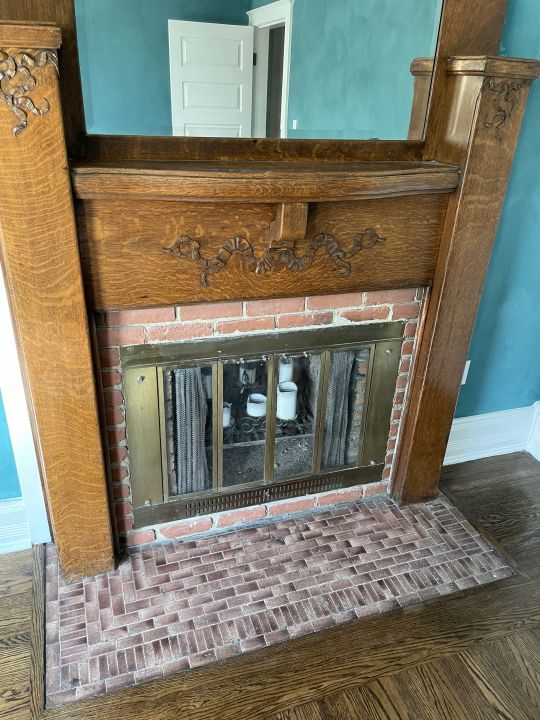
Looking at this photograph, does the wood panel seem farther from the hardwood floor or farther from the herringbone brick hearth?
the hardwood floor

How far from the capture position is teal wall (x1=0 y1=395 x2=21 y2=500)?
→ 1751 mm

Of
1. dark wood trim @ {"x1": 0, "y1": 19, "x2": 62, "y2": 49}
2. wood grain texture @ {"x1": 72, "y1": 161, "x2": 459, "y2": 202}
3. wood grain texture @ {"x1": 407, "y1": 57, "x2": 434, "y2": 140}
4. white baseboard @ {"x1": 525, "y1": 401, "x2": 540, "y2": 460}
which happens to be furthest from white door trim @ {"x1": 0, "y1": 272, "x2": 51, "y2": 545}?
white baseboard @ {"x1": 525, "y1": 401, "x2": 540, "y2": 460}

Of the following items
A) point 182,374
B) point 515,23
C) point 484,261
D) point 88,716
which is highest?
point 515,23

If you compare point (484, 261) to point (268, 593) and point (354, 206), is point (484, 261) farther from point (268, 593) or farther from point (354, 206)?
point (268, 593)

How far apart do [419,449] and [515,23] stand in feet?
4.58

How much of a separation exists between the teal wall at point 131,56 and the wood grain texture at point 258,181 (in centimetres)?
12

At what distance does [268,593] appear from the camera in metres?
1.76

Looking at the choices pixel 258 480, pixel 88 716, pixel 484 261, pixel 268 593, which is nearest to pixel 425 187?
pixel 484 261

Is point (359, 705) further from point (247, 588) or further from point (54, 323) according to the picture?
point (54, 323)

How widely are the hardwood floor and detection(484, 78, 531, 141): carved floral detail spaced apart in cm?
142

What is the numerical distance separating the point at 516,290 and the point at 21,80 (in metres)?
1.76

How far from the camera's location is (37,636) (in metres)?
1.62

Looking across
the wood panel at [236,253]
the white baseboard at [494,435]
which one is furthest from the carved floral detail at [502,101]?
the white baseboard at [494,435]

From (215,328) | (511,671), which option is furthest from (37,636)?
(511,671)
